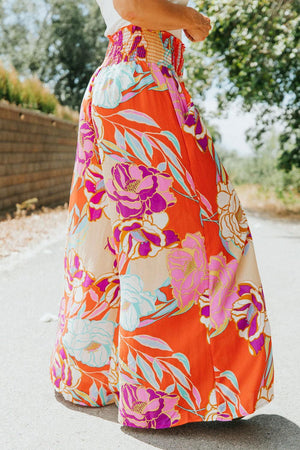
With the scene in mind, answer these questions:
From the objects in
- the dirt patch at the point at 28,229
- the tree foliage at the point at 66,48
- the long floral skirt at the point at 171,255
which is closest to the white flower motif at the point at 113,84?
the long floral skirt at the point at 171,255

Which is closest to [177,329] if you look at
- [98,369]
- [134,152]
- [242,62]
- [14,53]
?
[98,369]

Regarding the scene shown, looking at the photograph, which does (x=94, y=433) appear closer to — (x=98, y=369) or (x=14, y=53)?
(x=98, y=369)

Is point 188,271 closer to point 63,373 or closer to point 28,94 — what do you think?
point 63,373

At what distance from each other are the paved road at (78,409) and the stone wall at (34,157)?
4.10 meters

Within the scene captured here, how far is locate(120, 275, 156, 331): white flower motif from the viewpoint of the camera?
5.86 ft

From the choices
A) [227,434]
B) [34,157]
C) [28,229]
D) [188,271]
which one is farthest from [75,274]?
[34,157]

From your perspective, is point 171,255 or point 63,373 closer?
point 171,255

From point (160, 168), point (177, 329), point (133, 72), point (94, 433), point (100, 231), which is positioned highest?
point (133, 72)

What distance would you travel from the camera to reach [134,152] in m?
1.83

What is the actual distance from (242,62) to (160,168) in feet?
27.1

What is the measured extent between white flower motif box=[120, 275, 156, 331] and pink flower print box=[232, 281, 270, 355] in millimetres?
275

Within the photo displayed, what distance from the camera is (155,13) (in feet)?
5.91

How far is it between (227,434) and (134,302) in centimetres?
52

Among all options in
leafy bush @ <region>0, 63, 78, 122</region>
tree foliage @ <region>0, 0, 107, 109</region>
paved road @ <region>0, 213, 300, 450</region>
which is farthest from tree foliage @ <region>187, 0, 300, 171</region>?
tree foliage @ <region>0, 0, 107, 109</region>
